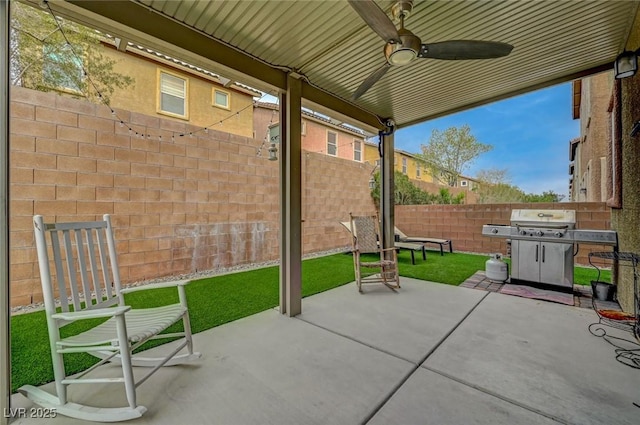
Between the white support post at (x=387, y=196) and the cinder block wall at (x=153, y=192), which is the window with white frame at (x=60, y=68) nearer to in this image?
the cinder block wall at (x=153, y=192)

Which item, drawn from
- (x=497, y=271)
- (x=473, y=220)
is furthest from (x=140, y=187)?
(x=473, y=220)

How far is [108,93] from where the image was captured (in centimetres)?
536

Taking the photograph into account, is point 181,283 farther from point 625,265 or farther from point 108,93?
point 108,93

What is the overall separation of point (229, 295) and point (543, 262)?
4.41 metres

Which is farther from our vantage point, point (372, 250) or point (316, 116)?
point (316, 116)

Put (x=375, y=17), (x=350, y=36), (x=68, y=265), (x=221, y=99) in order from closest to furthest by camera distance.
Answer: (x=68, y=265) → (x=375, y=17) → (x=350, y=36) → (x=221, y=99)

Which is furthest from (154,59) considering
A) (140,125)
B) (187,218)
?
(187,218)

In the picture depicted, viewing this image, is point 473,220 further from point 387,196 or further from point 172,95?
point 172,95

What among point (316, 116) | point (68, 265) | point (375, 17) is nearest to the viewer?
point (68, 265)

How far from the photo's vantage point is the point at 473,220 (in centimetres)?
687

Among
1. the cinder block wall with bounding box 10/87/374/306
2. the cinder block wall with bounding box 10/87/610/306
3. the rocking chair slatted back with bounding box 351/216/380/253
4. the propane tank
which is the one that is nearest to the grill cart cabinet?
the propane tank

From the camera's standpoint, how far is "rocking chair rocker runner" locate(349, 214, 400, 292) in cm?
402

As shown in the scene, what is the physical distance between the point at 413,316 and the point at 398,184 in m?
6.90

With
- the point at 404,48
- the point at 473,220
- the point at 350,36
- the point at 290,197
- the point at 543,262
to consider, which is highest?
the point at 350,36
